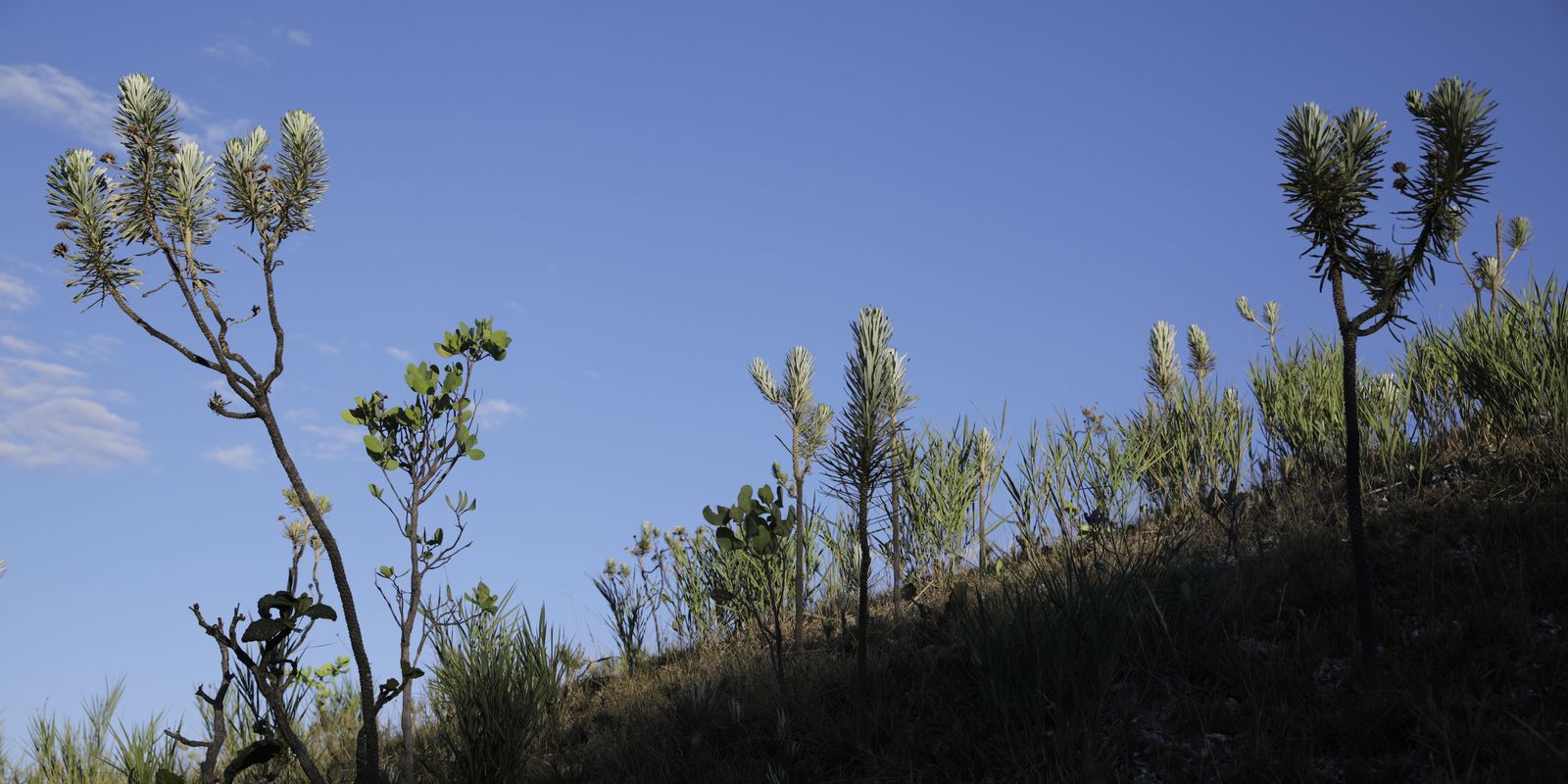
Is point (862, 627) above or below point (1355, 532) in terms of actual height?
below

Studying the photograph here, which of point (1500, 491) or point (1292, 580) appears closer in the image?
point (1292, 580)

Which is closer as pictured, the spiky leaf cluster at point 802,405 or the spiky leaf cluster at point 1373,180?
the spiky leaf cluster at point 1373,180

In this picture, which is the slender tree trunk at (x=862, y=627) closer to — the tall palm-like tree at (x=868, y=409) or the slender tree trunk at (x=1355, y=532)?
the tall palm-like tree at (x=868, y=409)

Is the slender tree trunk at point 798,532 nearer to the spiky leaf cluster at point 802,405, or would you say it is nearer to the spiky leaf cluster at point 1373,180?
the spiky leaf cluster at point 802,405

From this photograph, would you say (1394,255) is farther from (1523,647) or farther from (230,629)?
(230,629)

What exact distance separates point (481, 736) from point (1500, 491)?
18.5ft

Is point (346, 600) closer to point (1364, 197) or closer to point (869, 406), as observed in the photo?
point (869, 406)

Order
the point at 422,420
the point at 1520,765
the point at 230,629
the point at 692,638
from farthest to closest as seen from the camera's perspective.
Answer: the point at 692,638 < the point at 422,420 < the point at 230,629 < the point at 1520,765

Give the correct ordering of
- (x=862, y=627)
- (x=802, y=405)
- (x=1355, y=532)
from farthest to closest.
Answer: (x=802, y=405) → (x=862, y=627) → (x=1355, y=532)

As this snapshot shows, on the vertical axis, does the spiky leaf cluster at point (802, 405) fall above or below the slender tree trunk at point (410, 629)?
above

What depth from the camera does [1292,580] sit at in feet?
16.6

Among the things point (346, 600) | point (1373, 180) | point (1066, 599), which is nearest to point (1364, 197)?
point (1373, 180)

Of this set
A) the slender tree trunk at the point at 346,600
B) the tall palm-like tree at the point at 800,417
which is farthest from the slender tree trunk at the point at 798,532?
the slender tree trunk at the point at 346,600

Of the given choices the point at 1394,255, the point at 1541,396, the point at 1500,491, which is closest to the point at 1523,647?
the point at 1394,255
